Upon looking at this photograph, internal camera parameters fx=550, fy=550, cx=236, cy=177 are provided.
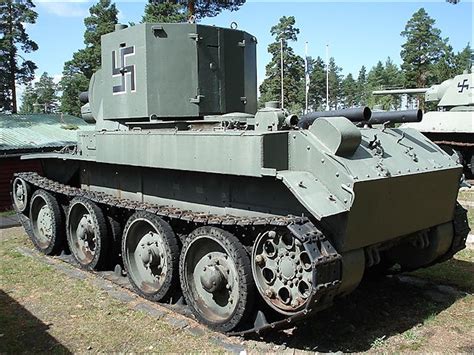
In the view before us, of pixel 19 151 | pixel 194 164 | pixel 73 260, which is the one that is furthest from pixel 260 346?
pixel 19 151

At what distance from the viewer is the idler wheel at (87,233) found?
7.61m

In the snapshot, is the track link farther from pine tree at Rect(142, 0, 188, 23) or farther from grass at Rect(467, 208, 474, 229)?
pine tree at Rect(142, 0, 188, 23)

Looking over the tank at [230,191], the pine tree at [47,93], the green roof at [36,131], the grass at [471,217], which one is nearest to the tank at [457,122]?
the grass at [471,217]

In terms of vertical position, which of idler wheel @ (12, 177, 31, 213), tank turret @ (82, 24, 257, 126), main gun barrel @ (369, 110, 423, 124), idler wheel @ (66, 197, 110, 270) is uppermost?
tank turret @ (82, 24, 257, 126)

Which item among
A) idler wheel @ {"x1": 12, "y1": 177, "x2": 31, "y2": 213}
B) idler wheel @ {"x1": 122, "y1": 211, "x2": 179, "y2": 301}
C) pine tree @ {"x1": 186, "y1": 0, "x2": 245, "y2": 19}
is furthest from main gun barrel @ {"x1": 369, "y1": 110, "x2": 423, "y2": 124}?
pine tree @ {"x1": 186, "y1": 0, "x2": 245, "y2": 19}

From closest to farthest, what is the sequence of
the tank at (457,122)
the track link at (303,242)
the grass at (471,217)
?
1. the track link at (303,242)
2. the grass at (471,217)
3. the tank at (457,122)

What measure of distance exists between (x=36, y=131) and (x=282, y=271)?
12.5m

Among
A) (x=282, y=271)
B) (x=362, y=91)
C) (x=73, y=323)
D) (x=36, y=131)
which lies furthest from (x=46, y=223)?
(x=362, y=91)

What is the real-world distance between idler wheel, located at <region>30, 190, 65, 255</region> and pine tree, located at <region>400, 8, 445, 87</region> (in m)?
45.5

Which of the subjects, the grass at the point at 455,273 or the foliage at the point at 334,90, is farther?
the foliage at the point at 334,90

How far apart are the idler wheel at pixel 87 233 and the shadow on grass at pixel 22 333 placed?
4.30ft

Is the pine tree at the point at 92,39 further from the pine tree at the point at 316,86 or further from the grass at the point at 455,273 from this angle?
the pine tree at the point at 316,86

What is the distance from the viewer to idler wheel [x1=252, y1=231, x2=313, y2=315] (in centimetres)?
493

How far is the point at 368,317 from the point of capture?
20.4ft
